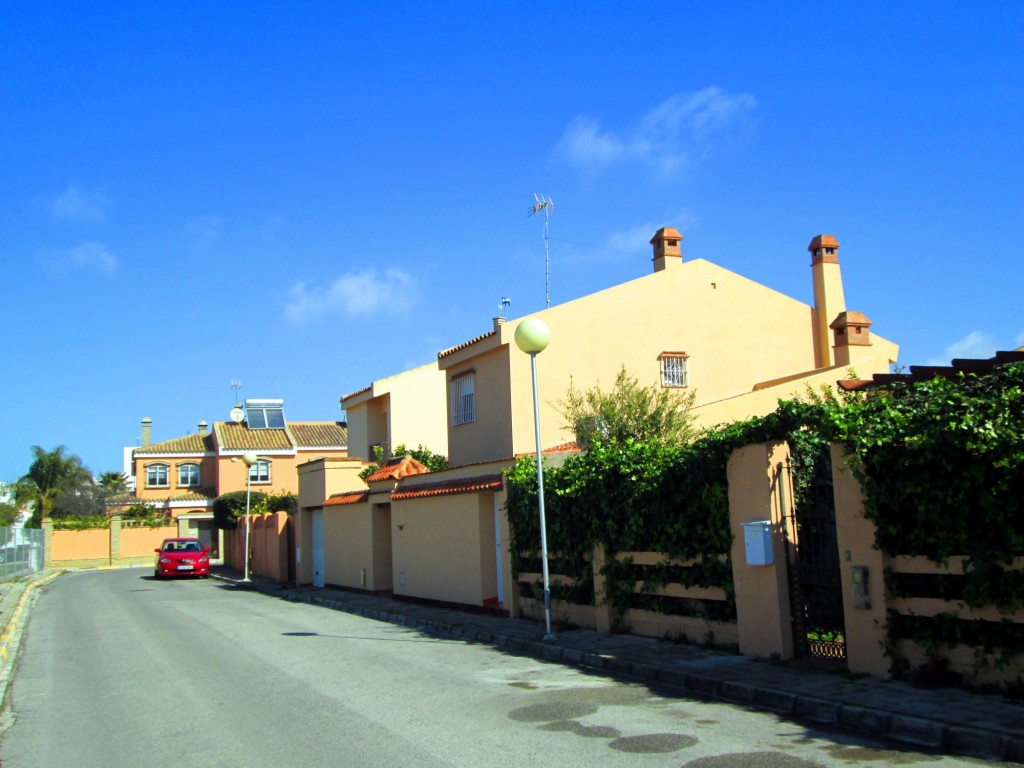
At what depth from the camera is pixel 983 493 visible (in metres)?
7.79

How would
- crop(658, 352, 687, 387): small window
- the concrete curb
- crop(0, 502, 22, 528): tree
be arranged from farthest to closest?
crop(0, 502, 22, 528): tree
crop(658, 352, 687, 387): small window
the concrete curb

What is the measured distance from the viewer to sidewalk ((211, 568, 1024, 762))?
682 centimetres

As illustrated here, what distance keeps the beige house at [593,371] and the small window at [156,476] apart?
3890 centimetres

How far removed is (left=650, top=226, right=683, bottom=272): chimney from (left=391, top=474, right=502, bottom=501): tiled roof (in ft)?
34.9

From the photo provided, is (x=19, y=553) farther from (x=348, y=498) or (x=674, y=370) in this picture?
(x=674, y=370)

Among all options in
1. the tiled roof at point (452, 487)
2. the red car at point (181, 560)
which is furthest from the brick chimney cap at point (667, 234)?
the red car at point (181, 560)

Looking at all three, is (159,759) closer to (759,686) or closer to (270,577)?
(759,686)

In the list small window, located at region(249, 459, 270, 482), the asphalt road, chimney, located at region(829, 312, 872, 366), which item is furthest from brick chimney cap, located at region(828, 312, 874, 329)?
small window, located at region(249, 459, 270, 482)

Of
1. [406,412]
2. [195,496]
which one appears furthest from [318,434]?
[406,412]

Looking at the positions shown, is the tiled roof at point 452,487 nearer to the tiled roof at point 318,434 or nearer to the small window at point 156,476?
the tiled roof at point 318,434

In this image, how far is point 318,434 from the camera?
64.8m

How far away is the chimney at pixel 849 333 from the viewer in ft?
80.5

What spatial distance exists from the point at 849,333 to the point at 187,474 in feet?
172

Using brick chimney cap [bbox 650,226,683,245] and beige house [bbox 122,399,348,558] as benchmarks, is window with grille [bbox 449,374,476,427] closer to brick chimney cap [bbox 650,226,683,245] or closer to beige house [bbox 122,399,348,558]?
brick chimney cap [bbox 650,226,683,245]
